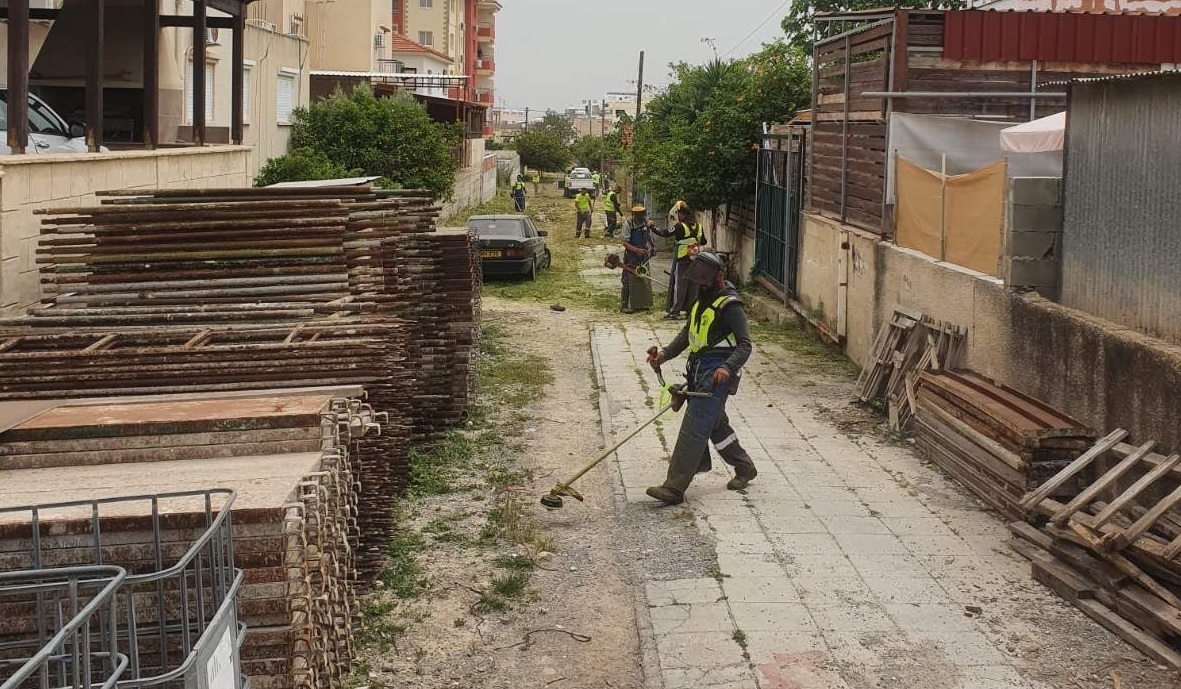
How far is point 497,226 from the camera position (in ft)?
82.2

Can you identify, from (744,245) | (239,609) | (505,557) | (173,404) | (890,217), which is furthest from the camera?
(744,245)

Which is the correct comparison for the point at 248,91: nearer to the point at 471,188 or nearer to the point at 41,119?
the point at 41,119

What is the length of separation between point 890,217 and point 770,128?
837 centimetres

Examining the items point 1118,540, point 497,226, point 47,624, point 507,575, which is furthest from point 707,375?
point 497,226

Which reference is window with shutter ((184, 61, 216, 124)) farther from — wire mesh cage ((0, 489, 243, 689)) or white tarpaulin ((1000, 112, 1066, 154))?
wire mesh cage ((0, 489, 243, 689))

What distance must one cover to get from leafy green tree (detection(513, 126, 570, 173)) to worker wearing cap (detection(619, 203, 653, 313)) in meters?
68.0

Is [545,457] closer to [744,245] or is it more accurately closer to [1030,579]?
[1030,579]

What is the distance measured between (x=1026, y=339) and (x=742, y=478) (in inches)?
94.3

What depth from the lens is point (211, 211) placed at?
9.13 metres

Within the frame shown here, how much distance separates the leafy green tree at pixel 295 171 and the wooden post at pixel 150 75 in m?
7.88

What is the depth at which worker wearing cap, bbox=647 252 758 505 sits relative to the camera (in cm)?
907

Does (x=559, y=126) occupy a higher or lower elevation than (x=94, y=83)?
higher

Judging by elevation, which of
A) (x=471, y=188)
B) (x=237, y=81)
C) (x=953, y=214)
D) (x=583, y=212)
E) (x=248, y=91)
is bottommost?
(x=953, y=214)

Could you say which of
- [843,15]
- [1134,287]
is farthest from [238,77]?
[1134,287]
